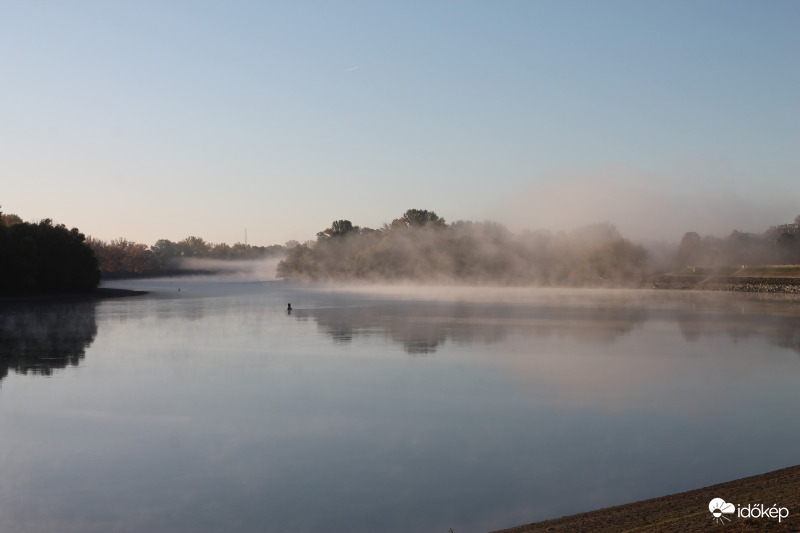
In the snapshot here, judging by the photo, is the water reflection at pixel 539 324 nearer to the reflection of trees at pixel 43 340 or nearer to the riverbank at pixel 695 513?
the reflection of trees at pixel 43 340

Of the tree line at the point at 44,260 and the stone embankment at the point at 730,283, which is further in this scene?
the stone embankment at the point at 730,283

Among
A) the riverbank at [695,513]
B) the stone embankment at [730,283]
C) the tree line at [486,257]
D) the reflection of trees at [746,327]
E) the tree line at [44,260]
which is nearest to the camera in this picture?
the riverbank at [695,513]

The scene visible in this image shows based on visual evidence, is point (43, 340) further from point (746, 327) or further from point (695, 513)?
point (746, 327)

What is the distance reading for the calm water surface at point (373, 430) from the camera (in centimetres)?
1004

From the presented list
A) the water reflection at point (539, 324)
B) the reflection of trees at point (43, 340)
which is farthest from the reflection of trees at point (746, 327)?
the reflection of trees at point (43, 340)

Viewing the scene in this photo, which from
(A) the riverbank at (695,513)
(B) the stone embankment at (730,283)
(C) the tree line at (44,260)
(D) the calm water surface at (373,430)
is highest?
(C) the tree line at (44,260)

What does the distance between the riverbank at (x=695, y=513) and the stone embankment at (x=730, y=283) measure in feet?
305

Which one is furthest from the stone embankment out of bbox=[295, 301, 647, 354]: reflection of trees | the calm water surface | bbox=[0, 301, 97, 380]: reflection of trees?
bbox=[0, 301, 97, 380]: reflection of trees

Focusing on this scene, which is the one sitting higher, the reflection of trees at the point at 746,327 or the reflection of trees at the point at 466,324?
the reflection of trees at the point at 466,324

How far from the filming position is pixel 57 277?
272 feet

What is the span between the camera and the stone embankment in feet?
311

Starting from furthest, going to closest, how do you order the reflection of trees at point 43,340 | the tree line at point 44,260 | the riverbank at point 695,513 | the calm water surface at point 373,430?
the tree line at point 44,260, the reflection of trees at point 43,340, the calm water surface at point 373,430, the riverbank at point 695,513

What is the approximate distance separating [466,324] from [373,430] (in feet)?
90.1

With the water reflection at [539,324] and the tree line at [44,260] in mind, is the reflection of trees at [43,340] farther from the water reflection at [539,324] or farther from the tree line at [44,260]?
the tree line at [44,260]
